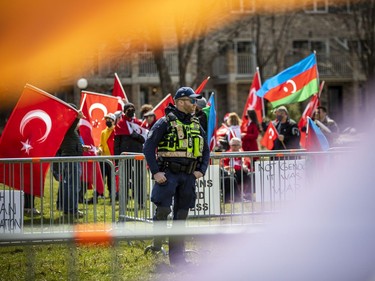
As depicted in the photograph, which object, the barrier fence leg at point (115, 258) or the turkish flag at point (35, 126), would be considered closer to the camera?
the barrier fence leg at point (115, 258)

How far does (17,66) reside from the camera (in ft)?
80.2

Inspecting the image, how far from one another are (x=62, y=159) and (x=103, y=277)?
250 centimetres

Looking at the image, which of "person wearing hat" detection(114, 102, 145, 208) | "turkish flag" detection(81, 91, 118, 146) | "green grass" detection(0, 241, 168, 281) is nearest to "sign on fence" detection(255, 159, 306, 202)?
"green grass" detection(0, 241, 168, 281)

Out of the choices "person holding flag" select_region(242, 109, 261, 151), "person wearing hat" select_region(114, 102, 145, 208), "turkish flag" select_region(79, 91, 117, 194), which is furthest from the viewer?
"person holding flag" select_region(242, 109, 261, 151)

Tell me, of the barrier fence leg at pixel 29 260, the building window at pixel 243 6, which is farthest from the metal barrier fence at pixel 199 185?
the building window at pixel 243 6

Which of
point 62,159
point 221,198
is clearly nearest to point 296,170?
point 221,198

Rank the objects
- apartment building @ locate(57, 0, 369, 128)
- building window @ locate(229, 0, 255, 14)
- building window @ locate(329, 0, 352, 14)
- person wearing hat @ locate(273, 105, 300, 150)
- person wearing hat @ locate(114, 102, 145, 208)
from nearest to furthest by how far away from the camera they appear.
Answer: person wearing hat @ locate(114, 102, 145, 208), person wearing hat @ locate(273, 105, 300, 150), building window @ locate(229, 0, 255, 14), building window @ locate(329, 0, 352, 14), apartment building @ locate(57, 0, 369, 128)

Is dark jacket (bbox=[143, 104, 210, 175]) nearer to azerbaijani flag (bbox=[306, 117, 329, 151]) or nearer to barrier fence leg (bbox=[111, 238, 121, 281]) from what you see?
barrier fence leg (bbox=[111, 238, 121, 281])

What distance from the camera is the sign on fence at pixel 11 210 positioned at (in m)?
10.1

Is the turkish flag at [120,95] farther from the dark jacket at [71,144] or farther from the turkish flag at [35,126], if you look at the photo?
the turkish flag at [35,126]

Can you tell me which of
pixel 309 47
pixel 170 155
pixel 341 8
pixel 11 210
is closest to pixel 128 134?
pixel 11 210

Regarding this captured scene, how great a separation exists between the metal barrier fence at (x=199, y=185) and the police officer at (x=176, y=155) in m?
1.59

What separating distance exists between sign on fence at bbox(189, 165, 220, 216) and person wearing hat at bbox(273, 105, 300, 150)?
4925mm

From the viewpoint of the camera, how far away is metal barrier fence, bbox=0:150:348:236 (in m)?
10.8
